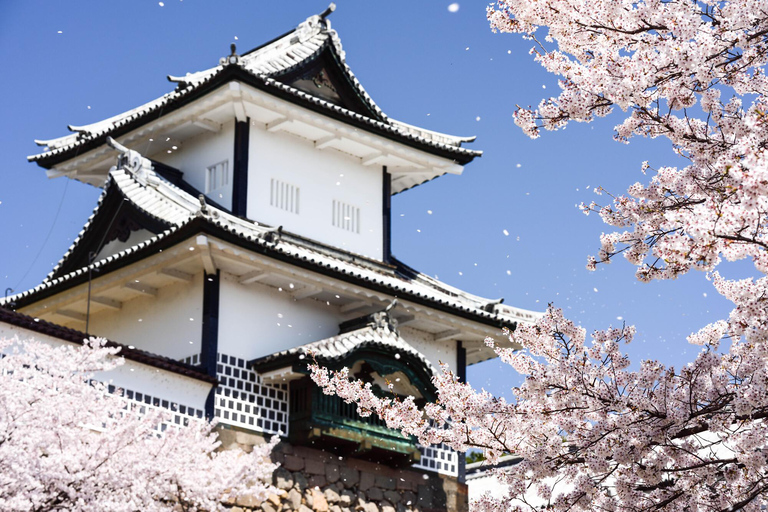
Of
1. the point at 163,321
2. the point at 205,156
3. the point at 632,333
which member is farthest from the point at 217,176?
the point at 632,333

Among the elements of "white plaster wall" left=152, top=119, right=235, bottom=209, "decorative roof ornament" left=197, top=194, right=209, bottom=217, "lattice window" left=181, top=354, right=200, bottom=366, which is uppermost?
"white plaster wall" left=152, top=119, right=235, bottom=209

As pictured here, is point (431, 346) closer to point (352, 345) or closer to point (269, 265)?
point (352, 345)

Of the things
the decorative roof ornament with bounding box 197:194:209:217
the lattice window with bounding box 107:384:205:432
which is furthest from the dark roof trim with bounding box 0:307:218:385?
the decorative roof ornament with bounding box 197:194:209:217

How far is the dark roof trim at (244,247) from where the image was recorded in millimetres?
12781

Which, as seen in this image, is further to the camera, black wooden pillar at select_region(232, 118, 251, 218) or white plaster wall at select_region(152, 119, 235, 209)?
white plaster wall at select_region(152, 119, 235, 209)

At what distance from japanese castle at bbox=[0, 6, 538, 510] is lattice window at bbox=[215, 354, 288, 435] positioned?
0.02m

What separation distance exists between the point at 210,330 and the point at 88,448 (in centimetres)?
370

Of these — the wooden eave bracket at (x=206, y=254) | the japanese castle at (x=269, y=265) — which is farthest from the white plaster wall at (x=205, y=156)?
the wooden eave bracket at (x=206, y=254)

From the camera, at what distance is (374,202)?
1755cm

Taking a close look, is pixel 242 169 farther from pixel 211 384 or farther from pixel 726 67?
pixel 726 67

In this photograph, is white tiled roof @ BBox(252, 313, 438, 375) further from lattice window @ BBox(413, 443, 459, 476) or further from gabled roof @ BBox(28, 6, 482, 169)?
gabled roof @ BBox(28, 6, 482, 169)

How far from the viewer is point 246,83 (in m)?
15.2

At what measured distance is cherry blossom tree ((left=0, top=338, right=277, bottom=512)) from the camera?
916cm

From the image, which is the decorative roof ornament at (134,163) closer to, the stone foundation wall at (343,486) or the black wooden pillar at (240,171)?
the black wooden pillar at (240,171)
